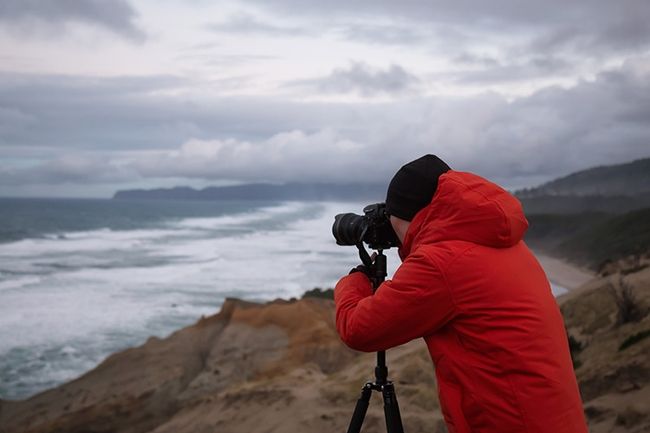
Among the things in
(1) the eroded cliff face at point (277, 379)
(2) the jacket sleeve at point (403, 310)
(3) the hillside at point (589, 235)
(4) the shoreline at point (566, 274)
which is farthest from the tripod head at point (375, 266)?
(3) the hillside at point (589, 235)

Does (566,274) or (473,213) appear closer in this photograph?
(473,213)

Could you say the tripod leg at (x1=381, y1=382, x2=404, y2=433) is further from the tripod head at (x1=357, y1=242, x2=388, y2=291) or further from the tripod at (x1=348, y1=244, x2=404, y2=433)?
the tripod head at (x1=357, y1=242, x2=388, y2=291)

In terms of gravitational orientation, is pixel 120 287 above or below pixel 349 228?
below

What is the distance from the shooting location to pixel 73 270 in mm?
28922

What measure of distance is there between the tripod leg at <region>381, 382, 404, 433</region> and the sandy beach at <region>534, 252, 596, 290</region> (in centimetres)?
2245

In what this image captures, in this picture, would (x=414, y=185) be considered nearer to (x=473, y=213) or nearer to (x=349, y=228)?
(x=473, y=213)

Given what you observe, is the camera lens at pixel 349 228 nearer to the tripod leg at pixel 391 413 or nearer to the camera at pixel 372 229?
the camera at pixel 372 229

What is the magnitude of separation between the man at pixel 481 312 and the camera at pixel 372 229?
15.8 inches

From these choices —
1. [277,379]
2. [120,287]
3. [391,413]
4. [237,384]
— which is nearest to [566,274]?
[120,287]

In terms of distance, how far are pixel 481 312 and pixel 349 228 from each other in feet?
2.39

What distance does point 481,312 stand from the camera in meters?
1.85

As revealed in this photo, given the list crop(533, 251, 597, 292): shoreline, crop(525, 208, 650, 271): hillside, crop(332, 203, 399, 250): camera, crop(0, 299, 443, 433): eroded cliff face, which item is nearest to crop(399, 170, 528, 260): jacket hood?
crop(332, 203, 399, 250): camera

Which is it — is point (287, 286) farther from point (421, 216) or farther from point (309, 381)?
point (421, 216)

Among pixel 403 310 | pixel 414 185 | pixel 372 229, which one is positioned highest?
pixel 414 185
